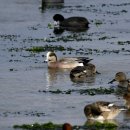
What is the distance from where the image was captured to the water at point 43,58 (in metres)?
19.2

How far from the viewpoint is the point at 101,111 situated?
18359mm

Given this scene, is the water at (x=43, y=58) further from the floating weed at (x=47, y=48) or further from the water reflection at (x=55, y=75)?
the floating weed at (x=47, y=48)

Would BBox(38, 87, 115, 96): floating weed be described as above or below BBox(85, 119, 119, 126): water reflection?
above

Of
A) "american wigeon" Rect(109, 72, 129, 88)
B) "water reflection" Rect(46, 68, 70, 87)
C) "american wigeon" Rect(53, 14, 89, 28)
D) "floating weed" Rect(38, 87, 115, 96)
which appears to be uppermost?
"american wigeon" Rect(53, 14, 89, 28)

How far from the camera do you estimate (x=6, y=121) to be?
18125 mm

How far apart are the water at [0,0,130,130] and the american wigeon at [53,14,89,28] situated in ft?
1.23

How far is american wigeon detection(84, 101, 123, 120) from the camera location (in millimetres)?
18281

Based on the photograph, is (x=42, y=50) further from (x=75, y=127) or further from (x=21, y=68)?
(x=75, y=127)

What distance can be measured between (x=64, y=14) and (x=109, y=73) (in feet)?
56.5

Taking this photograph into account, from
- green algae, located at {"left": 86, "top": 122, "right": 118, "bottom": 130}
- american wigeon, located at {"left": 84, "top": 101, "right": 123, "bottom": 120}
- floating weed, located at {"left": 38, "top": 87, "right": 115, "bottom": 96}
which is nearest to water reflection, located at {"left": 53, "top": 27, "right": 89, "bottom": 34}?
floating weed, located at {"left": 38, "top": 87, "right": 115, "bottom": 96}

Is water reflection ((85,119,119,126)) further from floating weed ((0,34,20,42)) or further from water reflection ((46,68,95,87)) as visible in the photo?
floating weed ((0,34,20,42))

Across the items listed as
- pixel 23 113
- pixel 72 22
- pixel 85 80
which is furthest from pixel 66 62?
pixel 72 22

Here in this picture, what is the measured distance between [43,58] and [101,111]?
9830 millimetres

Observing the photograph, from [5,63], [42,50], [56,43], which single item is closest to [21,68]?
[5,63]
